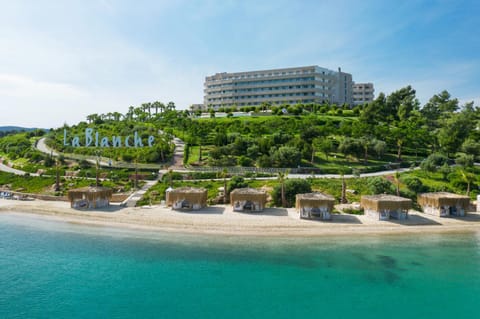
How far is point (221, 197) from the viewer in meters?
47.7

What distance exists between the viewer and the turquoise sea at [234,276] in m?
20.3

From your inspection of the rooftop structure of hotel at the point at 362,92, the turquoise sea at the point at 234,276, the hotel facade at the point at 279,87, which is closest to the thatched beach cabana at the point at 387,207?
the turquoise sea at the point at 234,276

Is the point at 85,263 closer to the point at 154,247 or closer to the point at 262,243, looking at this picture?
the point at 154,247

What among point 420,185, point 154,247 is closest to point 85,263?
point 154,247

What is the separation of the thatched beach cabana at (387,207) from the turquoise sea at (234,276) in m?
4.93

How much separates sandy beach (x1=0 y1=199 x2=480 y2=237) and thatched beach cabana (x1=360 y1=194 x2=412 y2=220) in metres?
1.07

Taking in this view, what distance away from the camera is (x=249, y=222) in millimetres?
37500

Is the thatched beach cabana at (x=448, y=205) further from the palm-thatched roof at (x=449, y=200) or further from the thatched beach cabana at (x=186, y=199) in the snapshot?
the thatched beach cabana at (x=186, y=199)

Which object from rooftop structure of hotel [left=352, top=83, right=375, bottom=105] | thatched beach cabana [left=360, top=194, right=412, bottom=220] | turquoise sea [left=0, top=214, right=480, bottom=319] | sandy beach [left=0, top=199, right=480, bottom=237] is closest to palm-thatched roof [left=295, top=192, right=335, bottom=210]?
sandy beach [left=0, top=199, right=480, bottom=237]

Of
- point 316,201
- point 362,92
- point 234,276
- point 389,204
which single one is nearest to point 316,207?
point 316,201

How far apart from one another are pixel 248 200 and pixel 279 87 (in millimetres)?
98507

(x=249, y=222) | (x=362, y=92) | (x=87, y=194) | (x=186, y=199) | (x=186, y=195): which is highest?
(x=362, y=92)

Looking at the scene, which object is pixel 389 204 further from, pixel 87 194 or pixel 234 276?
pixel 87 194

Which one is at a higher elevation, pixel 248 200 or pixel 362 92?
pixel 362 92
